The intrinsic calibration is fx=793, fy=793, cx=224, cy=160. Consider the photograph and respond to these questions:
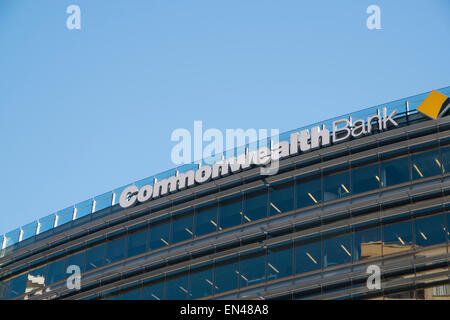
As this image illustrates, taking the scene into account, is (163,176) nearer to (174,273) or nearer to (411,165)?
(174,273)

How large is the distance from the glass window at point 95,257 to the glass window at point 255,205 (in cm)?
1354

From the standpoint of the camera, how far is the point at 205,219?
5922cm

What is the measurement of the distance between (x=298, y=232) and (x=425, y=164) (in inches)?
383

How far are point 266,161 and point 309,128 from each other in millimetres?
3962

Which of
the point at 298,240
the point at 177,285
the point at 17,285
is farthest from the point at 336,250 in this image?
the point at 17,285

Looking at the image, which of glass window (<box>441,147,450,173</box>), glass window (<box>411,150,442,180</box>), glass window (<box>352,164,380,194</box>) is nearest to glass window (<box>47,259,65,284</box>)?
glass window (<box>352,164,380,194</box>)

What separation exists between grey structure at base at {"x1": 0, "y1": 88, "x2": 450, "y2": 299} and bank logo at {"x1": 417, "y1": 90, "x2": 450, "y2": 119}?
0.48m

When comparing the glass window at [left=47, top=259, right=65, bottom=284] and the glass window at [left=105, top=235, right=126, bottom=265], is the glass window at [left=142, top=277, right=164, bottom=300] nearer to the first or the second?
the glass window at [left=105, top=235, right=126, bottom=265]

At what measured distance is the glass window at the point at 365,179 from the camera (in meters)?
53.0

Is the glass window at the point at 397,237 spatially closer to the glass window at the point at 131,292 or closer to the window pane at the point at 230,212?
the window pane at the point at 230,212

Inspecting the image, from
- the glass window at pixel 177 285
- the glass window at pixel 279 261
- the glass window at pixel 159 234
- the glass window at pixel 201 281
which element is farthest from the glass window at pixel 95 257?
the glass window at pixel 279 261

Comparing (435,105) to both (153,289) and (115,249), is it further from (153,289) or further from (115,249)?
(115,249)

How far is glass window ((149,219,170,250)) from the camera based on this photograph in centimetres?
6091
